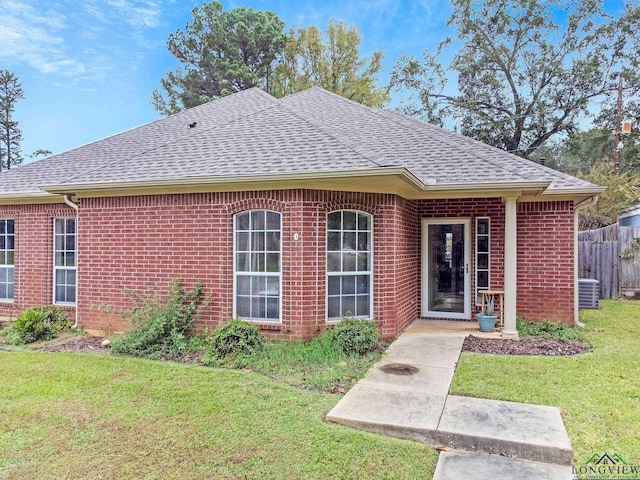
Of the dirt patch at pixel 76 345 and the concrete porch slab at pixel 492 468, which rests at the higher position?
the concrete porch slab at pixel 492 468

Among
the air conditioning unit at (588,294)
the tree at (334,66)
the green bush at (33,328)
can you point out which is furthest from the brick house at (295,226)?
the tree at (334,66)

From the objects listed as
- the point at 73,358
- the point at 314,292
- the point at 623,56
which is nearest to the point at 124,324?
the point at 73,358

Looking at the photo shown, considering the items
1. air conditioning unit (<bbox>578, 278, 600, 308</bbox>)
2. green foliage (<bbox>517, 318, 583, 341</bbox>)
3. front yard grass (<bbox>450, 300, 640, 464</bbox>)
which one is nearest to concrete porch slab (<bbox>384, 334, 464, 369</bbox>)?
front yard grass (<bbox>450, 300, 640, 464</bbox>)

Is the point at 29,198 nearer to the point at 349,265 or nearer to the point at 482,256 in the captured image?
the point at 349,265

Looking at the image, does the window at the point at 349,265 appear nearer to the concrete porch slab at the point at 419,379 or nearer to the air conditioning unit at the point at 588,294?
the concrete porch slab at the point at 419,379

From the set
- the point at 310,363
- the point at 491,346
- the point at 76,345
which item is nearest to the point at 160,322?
the point at 76,345

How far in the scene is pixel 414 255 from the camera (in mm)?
9109

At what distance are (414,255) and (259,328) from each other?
391 cm

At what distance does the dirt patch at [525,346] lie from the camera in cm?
675

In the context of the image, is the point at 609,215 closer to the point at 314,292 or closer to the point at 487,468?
the point at 314,292

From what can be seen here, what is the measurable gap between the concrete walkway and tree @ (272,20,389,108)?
21.5 meters

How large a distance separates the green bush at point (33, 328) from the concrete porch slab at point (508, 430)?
24.5 feet

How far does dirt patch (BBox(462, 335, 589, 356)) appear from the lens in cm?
675

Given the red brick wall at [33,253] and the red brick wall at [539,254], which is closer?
the red brick wall at [539,254]
